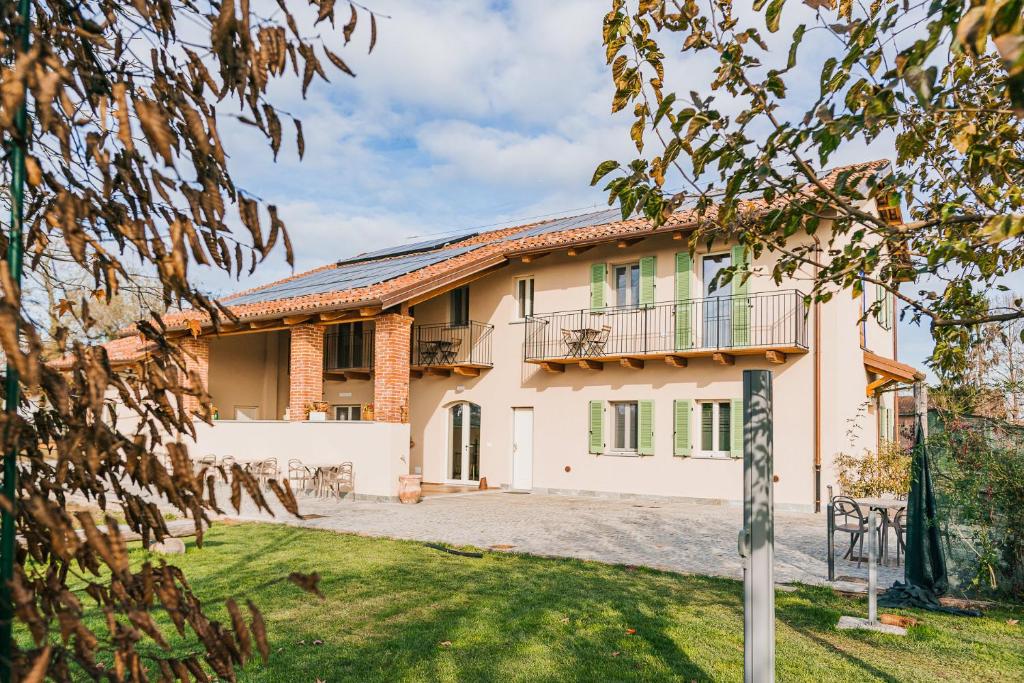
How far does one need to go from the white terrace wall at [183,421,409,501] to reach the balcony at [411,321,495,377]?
3.97 meters

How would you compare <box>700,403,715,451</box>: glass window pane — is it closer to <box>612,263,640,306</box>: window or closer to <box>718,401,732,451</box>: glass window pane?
<box>718,401,732,451</box>: glass window pane

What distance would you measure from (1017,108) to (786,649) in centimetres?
498

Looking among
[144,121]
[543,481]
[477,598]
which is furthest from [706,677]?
[543,481]

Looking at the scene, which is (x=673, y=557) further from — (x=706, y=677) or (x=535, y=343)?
(x=535, y=343)

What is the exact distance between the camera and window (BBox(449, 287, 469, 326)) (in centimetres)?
2089

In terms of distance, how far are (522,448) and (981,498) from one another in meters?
13.3

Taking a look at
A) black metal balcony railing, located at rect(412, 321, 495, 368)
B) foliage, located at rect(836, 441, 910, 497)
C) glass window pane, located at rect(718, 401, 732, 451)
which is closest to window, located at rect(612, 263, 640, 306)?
glass window pane, located at rect(718, 401, 732, 451)

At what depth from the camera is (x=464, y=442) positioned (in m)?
20.6

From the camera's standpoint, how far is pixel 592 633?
5.79 meters

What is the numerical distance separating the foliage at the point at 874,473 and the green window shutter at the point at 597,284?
244 inches

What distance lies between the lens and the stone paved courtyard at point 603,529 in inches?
363

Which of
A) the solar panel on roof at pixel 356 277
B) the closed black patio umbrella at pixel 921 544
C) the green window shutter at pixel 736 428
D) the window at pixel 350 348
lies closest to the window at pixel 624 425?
the green window shutter at pixel 736 428

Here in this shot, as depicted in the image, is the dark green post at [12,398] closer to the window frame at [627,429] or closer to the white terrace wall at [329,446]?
the white terrace wall at [329,446]

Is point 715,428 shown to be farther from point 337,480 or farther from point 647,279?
point 337,480
